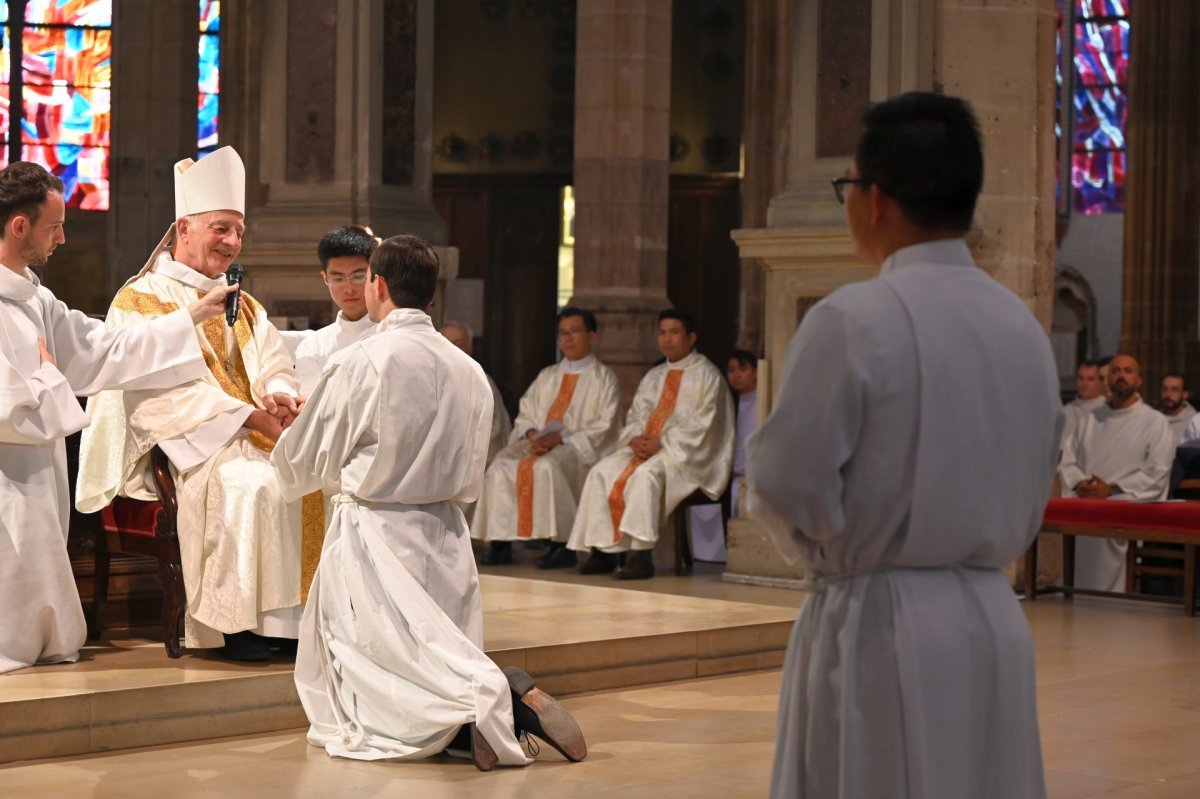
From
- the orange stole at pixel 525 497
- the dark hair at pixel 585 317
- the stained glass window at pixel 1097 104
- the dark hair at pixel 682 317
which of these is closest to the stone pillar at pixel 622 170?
the dark hair at pixel 585 317

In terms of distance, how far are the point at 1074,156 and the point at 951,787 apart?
63.4ft

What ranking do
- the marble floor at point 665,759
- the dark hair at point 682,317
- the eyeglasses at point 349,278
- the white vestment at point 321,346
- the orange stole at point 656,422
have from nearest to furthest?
the marble floor at point 665,759 < the eyeglasses at point 349,278 < the white vestment at point 321,346 < the orange stole at point 656,422 < the dark hair at point 682,317

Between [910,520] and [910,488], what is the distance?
5 centimetres

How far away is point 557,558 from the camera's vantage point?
11234 millimetres

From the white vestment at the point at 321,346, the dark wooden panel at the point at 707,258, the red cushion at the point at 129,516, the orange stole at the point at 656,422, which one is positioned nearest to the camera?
the red cushion at the point at 129,516

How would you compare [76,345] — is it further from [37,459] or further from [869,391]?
[869,391]

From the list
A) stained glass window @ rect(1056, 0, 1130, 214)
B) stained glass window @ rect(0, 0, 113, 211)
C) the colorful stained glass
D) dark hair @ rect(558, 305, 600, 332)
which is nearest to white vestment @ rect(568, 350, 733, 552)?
dark hair @ rect(558, 305, 600, 332)

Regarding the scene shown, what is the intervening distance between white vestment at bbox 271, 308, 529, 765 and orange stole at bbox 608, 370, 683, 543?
5023 mm

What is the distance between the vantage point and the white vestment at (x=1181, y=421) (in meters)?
12.4

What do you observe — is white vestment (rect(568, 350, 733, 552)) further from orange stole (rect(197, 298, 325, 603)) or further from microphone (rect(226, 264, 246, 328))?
microphone (rect(226, 264, 246, 328))

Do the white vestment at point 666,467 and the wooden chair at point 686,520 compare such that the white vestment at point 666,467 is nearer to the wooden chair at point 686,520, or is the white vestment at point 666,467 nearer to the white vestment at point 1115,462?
the wooden chair at point 686,520

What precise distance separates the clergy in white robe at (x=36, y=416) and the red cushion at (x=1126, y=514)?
574cm

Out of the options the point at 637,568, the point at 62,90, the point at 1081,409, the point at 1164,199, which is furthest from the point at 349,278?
the point at 1164,199

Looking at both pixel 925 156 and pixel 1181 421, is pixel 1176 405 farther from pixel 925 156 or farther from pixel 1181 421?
pixel 925 156
